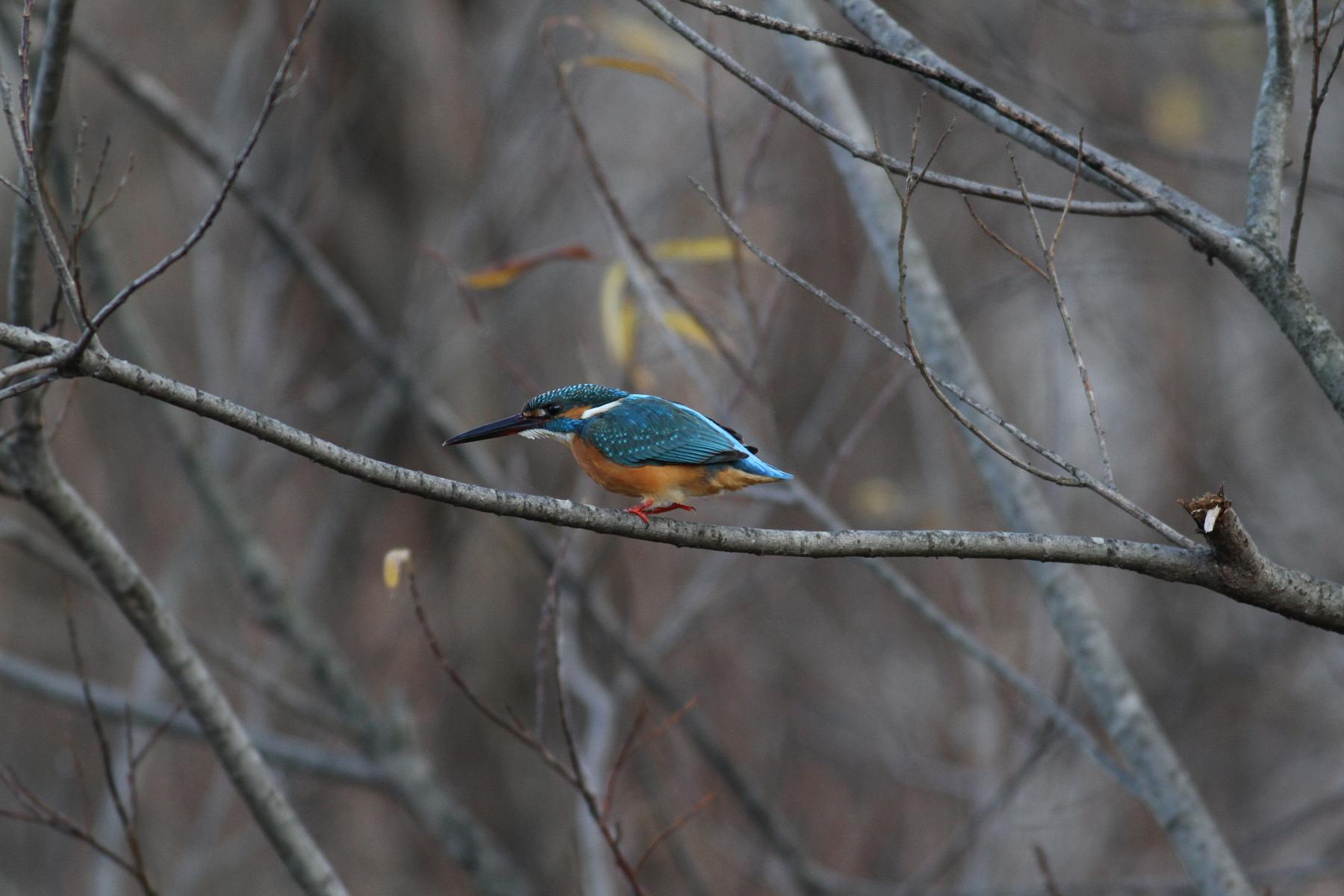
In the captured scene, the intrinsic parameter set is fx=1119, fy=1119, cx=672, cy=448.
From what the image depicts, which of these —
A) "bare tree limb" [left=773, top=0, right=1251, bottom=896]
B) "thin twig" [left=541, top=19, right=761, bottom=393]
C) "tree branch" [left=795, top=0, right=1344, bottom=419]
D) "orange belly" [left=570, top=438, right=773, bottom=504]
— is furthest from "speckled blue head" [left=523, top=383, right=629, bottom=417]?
"tree branch" [left=795, top=0, right=1344, bottom=419]

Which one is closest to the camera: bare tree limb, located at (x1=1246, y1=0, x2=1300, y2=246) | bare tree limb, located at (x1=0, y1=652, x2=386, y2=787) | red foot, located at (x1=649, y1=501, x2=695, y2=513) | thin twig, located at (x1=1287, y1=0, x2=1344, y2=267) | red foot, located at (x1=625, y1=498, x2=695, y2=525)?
thin twig, located at (x1=1287, y1=0, x2=1344, y2=267)

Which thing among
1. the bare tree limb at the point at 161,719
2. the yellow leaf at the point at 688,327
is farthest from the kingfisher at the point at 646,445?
the bare tree limb at the point at 161,719

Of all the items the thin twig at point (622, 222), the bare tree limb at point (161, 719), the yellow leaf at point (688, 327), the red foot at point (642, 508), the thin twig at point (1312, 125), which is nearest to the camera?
the thin twig at point (1312, 125)

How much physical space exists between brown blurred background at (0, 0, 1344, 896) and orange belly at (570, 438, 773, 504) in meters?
0.97

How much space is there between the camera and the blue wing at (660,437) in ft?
7.96

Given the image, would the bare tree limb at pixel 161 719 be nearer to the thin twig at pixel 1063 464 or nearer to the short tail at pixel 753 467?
the short tail at pixel 753 467

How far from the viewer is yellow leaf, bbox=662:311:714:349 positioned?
11.6 feet

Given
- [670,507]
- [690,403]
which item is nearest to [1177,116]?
[690,403]

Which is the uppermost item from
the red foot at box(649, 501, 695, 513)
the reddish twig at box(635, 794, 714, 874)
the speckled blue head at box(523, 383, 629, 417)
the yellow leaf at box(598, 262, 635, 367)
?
the yellow leaf at box(598, 262, 635, 367)

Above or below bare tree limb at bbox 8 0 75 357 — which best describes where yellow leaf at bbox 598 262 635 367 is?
above

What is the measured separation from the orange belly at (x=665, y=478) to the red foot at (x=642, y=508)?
0.02m

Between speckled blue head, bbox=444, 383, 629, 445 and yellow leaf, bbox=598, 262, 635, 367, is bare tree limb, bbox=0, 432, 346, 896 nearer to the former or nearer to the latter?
speckled blue head, bbox=444, 383, 629, 445

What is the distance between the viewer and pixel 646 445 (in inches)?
96.0

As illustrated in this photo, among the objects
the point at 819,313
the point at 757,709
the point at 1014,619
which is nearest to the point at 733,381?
the point at 819,313
